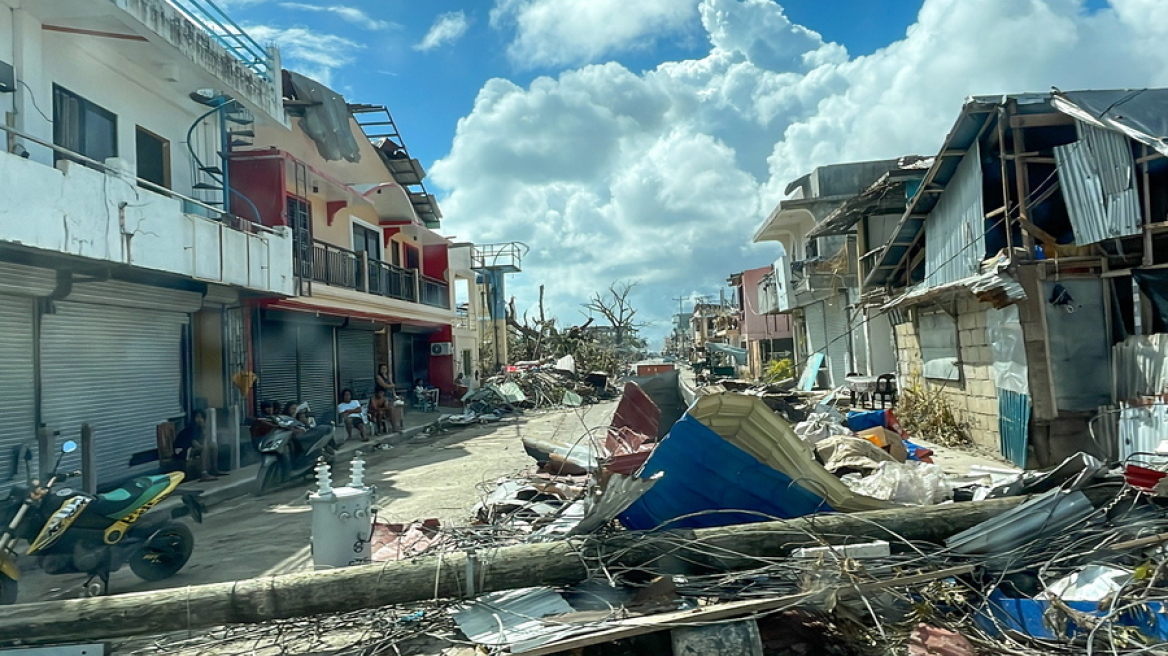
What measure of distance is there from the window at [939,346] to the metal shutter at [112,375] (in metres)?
13.1

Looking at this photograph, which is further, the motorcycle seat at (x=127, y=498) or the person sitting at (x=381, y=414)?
the person sitting at (x=381, y=414)

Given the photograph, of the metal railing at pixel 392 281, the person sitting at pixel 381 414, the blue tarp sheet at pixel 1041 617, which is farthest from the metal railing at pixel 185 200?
the blue tarp sheet at pixel 1041 617

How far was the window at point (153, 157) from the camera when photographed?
451 inches

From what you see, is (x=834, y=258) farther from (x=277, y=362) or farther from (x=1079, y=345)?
(x=277, y=362)

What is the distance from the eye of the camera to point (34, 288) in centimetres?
873

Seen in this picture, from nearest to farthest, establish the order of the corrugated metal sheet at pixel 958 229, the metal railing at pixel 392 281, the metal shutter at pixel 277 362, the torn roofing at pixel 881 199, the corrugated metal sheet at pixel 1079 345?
the corrugated metal sheet at pixel 1079 345
the corrugated metal sheet at pixel 958 229
the torn roofing at pixel 881 199
the metal shutter at pixel 277 362
the metal railing at pixel 392 281

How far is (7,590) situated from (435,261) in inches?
867

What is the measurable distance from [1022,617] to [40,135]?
38.0 feet

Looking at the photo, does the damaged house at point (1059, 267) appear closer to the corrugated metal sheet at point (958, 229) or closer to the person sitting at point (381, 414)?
the corrugated metal sheet at point (958, 229)

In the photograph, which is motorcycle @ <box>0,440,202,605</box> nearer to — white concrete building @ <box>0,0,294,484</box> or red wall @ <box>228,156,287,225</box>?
white concrete building @ <box>0,0,294,484</box>

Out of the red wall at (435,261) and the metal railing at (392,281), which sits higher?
the red wall at (435,261)

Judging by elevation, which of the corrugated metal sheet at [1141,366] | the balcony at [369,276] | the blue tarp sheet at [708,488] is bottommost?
the blue tarp sheet at [708,488]

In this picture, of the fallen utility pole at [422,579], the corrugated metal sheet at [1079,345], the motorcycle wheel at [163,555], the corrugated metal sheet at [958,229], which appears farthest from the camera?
the corrugated metal sheet at [958,229]

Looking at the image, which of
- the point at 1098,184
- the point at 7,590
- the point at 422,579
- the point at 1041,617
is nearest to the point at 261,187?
the point at 7,590
